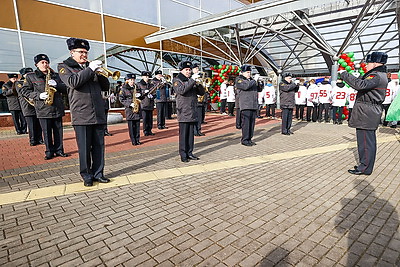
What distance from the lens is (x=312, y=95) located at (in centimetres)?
1097

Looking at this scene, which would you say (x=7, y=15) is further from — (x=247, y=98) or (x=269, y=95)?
(x=269, y=95)

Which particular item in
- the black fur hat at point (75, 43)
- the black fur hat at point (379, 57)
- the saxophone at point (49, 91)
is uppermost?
the black fur hat at point (75, 43)

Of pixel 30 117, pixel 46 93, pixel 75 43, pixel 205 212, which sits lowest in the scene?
pixel 205 212

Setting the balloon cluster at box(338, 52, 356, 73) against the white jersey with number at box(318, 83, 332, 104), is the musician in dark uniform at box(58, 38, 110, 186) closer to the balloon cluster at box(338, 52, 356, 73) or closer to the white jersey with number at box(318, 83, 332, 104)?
the white jersey with number at box(318, 83, 332, 104)

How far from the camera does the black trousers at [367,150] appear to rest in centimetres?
421

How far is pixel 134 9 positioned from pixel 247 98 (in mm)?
10683

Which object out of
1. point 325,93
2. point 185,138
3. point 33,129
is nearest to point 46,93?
point 33,129

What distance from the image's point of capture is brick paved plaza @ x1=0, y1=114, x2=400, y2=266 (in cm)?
222

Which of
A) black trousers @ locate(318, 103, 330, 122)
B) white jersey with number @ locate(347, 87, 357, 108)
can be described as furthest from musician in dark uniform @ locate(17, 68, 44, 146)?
white jersey with number @ locate(347, 87, 357, 108)

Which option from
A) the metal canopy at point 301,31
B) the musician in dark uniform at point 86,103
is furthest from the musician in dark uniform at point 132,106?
the metal canopy at point 301,31

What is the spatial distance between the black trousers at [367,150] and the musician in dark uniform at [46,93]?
20.3 feet

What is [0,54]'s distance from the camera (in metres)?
9.96

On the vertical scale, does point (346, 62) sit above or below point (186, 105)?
above

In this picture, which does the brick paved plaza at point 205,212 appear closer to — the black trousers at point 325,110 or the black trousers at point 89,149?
the black trousers at point 89,149
